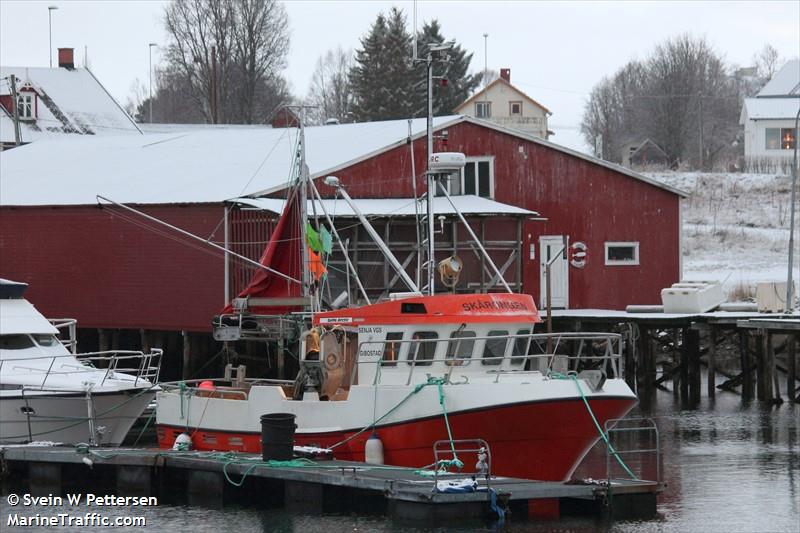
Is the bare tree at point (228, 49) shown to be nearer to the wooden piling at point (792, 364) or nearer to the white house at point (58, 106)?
the white house at point (58, 106)

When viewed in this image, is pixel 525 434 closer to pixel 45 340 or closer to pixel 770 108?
pixel 45 340

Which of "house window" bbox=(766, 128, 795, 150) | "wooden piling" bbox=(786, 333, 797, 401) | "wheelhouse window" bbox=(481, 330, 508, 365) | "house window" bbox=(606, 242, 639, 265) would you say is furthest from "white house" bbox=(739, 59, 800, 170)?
"wheelhouse window" bbox=(481, 330, 508, 365)

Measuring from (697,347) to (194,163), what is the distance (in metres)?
15.5

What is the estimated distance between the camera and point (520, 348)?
960 inches

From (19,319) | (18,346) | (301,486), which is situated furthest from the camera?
(19,319)

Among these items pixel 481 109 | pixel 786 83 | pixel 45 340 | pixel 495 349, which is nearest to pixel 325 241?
pixel 495 349

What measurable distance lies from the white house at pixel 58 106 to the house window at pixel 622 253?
105 ft

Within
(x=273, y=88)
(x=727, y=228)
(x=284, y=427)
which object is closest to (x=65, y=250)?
(x=284, y=427)

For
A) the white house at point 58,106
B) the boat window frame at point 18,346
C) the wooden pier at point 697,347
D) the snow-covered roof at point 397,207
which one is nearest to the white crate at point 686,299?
the wooden pier at point 697,347

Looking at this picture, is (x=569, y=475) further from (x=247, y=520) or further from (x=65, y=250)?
(x=65, y=250)

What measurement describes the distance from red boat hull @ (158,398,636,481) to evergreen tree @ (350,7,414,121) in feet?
179

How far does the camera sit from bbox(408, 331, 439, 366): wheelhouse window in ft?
77.3

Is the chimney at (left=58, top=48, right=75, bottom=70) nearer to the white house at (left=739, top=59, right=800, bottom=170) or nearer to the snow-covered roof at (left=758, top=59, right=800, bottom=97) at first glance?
the white house at (left=739, top=59, right=800, bottom=170)

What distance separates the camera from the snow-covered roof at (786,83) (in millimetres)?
84250
